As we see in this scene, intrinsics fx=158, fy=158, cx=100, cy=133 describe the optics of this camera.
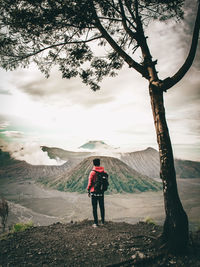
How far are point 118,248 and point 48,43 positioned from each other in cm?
601

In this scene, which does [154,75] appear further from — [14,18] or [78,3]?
[14,18]

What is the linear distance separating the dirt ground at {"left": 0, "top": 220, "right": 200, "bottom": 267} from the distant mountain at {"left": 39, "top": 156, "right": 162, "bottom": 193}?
122 metres

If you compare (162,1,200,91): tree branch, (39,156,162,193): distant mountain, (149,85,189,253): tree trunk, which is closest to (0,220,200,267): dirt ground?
(149,85,189,253): tree trunk

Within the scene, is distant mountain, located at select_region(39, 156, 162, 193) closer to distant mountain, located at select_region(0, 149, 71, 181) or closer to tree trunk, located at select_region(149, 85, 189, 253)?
distant mountain, located at select_region(0, 149, 71, 181)

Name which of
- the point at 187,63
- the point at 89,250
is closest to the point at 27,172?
the point at 89,250

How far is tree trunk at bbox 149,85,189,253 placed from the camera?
3.06m

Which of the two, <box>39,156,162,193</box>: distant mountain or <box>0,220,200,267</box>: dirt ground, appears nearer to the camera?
<box>0,220,200,267</box>: dirt ground

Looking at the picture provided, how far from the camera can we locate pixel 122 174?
440ft

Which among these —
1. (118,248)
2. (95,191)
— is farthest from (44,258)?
(95,191)

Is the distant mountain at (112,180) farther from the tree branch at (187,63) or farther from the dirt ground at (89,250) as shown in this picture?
the tree branch at (187,63)

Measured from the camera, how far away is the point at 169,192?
3244 millimetres

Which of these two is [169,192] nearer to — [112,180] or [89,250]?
[89,250]

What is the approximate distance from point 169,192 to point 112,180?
13233 cm

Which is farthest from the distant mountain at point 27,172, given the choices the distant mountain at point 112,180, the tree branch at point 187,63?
the tree branch at point 187,63
